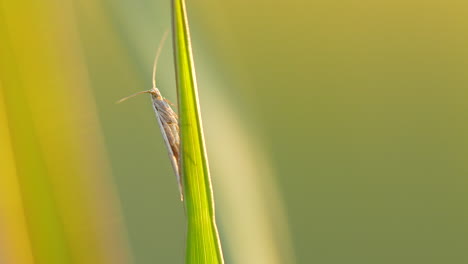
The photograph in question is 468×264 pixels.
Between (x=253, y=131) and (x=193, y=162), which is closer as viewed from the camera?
(x=193, y=162)

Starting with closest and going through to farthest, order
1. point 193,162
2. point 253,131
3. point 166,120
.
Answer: point 193,162
point 253,131
point 166,120

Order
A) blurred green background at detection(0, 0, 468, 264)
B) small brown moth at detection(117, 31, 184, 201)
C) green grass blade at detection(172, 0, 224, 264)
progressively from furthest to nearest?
small brown moth at detection(117, 31, 184, 201), blurred green background at detection(0, 0, 468, 264), green grass blade at detection(172, 0, 224, 264)

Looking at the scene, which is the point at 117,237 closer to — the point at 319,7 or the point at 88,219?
the point at 88,219

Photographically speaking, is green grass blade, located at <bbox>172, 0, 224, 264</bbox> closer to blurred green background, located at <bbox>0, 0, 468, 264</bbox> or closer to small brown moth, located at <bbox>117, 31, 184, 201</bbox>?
blurred green background, located at <bbox>0, 0, 468, 264</bbox>

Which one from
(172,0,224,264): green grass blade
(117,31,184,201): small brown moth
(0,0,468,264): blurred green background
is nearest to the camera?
(172,0,224,264): green grass blade

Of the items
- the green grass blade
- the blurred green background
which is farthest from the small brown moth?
the green grass blade

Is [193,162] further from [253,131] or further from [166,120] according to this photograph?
[166,120]

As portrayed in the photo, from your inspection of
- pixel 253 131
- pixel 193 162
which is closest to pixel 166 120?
pixel 253 131
